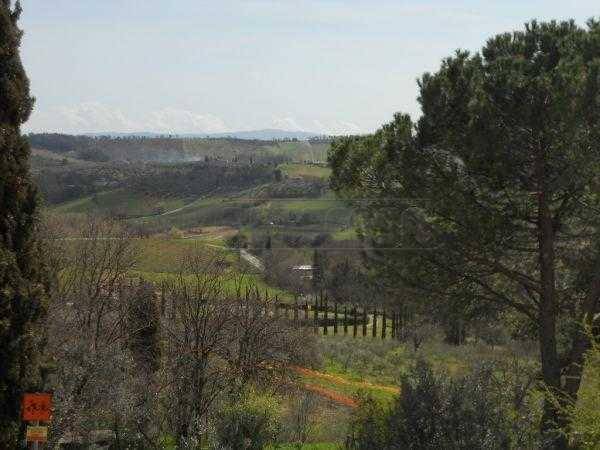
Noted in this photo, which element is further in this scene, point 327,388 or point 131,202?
point 131,202

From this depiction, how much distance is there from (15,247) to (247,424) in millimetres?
4564

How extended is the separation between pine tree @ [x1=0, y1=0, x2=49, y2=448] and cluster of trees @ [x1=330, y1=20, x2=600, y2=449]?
6.32 meters

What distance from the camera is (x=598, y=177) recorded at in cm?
1199

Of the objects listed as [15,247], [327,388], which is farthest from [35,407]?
[327,388]

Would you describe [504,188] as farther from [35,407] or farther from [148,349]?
[148,349]

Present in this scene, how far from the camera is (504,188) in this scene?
12.9 m

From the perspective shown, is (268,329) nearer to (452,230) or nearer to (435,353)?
(452,230)

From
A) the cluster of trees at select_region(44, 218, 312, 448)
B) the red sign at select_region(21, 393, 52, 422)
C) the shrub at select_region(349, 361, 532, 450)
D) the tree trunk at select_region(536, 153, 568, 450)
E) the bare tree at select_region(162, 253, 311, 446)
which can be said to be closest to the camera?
the red sign at select_region(21, 393, 52, 422)

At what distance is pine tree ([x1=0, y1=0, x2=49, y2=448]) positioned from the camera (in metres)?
9.59

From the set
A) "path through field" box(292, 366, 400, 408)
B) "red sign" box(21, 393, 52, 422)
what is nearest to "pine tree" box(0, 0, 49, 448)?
"red sign" box(21, 393, 52, 422)

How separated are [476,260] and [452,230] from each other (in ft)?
2.23

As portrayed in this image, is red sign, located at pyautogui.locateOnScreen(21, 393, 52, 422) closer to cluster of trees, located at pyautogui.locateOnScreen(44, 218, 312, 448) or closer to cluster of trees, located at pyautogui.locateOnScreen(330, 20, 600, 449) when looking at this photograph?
cluster of trees, located at pyautogui.locateOnScreen(44, 218, 312, 448)

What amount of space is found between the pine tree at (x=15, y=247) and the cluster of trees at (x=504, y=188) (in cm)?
632

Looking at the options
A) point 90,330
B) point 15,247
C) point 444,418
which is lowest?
point 90,330
